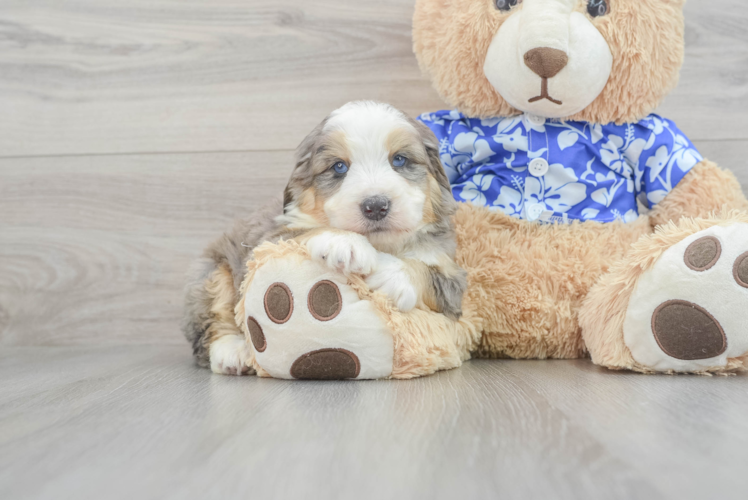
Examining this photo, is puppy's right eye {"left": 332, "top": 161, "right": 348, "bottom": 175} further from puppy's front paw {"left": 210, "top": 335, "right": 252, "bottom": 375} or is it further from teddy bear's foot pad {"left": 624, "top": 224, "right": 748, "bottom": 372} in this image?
teddy bear's foot pad {"left": 624, "top": 224, "right": 748, "bottom": 372}

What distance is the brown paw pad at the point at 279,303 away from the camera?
53.7 inches

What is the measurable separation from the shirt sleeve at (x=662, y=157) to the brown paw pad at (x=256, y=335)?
1231 mm

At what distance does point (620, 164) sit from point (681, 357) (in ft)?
2.21

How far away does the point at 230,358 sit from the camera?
163 centimetres

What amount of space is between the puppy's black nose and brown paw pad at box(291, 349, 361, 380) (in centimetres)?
32

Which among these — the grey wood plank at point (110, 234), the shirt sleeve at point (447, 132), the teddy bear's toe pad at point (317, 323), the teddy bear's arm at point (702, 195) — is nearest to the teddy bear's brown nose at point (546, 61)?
the shirt sleeve at point (447, 132)

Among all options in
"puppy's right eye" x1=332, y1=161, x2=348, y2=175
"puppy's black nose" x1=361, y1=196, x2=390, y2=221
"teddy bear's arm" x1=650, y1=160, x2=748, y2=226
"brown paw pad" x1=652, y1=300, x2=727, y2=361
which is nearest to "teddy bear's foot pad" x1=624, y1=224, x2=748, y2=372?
"brown paw pad" x1=652, y1=300, x2=727, y2=361

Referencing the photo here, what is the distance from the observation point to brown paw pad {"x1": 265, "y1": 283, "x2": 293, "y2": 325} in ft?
4.48

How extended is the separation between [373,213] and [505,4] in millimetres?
801

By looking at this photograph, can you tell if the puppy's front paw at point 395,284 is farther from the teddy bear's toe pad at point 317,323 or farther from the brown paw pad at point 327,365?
the brown paw pad at point 327,365

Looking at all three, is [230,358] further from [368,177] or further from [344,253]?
[368,177]

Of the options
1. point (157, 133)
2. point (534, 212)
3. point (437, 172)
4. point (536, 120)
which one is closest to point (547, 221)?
point (534, 212)

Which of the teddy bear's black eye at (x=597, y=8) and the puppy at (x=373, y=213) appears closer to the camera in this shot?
the puppy at (x=373, y=213)

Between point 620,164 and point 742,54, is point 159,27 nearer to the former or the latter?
point 620,164
